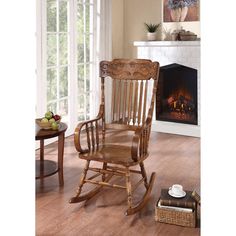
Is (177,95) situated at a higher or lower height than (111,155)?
higher

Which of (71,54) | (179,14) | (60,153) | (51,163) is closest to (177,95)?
(179,14)

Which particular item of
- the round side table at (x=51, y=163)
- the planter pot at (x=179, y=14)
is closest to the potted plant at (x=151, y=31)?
the planter pot at (x=179, y=14)

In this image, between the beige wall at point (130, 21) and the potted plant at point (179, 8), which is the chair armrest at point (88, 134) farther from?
the beige wall at point (130, 21)

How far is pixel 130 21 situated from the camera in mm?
6512

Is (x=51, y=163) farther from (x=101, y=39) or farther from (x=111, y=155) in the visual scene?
(x=101, y=39)

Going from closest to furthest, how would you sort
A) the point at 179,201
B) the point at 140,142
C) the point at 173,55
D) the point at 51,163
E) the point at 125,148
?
the point at 179,201 → the point at 140,142 → the point at 125,148 → the point at 51,163 → the point at 173,55

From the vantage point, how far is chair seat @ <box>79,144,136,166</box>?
9.38 feet

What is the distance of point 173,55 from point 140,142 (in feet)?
10.2

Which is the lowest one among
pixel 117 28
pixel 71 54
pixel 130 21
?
pixel 71 54

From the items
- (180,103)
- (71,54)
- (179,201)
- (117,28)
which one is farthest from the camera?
(117,28)

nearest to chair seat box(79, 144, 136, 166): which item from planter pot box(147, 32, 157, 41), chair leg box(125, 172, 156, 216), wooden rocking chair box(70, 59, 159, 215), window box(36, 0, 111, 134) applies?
wooden rocking chair box(70, 59, 159, 215)
